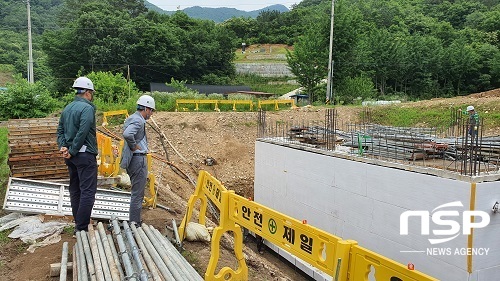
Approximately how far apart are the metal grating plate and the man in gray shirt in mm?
481

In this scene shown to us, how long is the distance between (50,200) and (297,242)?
3.92 meters

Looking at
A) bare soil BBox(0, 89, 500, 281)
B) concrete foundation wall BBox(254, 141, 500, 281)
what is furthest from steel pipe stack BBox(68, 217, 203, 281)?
concrete foundation wall BBox(254, 141, 500, 281)

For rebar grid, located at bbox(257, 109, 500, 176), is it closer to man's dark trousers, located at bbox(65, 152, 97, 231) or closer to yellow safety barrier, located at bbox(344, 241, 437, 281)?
yellow safety barrier, located at bbox(344, 241, 437, 281)

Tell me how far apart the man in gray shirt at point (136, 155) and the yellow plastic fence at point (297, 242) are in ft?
2.13

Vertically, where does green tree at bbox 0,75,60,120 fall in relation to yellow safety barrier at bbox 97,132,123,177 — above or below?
above

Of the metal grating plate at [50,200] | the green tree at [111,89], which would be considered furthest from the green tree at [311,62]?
the metal grating plate at [50,200]

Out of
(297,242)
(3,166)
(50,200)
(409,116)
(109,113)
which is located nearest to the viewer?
(297,242)

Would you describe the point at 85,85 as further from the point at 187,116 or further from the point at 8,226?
the point at 187,116

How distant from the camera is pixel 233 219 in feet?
14.2

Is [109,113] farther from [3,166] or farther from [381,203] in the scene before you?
[381,203]

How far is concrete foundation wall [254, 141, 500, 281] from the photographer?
553cm

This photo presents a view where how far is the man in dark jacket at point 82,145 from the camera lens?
4617 mm

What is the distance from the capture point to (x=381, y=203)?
6926 millimetres

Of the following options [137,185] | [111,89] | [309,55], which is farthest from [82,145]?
[309,55]
